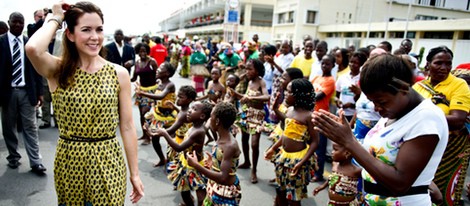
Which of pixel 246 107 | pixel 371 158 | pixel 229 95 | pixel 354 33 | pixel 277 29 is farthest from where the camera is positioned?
pixel 277 29

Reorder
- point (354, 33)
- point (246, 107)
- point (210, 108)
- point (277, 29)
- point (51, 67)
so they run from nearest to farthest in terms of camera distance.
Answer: point (51, 67)
point (210, 108)
point (246, 107)
point (354, 33)
point (277, 29)

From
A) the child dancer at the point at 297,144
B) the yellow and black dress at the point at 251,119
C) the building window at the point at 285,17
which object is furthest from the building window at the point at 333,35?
the child dancer at the point at 297,144

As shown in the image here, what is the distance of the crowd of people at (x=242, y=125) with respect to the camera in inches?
62.2

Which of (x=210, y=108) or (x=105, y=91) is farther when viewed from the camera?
(x=210, y=108)

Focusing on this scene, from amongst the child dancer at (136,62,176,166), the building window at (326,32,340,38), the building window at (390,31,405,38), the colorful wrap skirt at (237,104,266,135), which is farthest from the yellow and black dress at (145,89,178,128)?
the building window at (326,32,340,38)

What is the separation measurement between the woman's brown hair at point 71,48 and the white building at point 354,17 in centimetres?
2345

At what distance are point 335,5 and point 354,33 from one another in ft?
21.6

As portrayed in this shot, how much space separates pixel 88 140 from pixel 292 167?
75.7 inches

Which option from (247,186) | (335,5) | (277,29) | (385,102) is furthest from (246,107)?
(277,29)

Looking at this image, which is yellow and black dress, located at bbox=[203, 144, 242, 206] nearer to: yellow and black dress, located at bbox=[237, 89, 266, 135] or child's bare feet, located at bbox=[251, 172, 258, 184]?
child's bare feet, located at bbox=[251, 172, 258, 184]

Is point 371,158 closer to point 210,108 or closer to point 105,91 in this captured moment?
point 105,91

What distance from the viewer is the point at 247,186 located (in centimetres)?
433

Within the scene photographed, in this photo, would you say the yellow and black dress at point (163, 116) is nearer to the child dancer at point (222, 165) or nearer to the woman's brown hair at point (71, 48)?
the child dancer at point (222, 165)

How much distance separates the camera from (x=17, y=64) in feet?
13.9
